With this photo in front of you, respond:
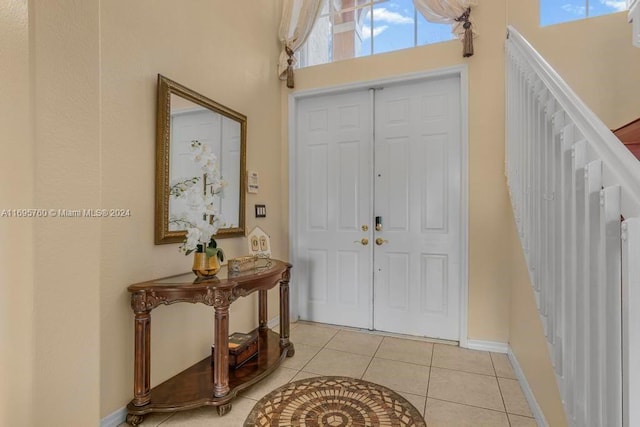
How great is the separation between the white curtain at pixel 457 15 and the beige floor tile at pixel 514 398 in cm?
252

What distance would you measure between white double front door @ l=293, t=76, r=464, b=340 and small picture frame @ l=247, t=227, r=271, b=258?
825mm

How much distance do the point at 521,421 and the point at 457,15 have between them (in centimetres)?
293

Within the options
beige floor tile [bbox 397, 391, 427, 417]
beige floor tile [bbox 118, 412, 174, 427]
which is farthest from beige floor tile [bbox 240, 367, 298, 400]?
beige floor tile [bbox 397, 391, 427, 417]

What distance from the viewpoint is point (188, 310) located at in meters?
2.25

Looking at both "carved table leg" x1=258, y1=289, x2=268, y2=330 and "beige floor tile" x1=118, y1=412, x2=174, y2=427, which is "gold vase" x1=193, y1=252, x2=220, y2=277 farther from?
"carved table leg" x1=258, y1=289, x2=268, y2=330

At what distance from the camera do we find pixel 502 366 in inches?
96.4

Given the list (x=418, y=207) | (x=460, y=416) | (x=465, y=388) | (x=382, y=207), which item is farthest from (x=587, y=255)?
(x=382, y=207)

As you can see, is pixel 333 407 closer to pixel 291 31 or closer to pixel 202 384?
pixel 202 384

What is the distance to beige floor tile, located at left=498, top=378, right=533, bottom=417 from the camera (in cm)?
189

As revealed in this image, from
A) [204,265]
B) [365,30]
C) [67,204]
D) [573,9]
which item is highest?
[365,30]

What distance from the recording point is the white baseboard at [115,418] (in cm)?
170

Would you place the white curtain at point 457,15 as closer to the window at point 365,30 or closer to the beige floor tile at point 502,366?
the window at point 365,30

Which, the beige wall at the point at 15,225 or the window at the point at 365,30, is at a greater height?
the window at the point at 365,30

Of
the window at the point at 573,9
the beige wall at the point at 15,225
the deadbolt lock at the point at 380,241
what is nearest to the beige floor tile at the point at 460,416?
the deadbolt lock at the point at 380,241
